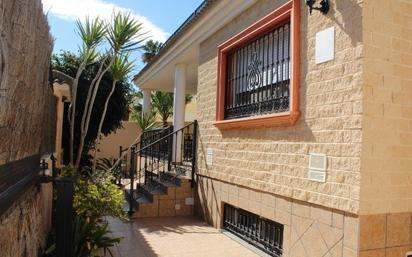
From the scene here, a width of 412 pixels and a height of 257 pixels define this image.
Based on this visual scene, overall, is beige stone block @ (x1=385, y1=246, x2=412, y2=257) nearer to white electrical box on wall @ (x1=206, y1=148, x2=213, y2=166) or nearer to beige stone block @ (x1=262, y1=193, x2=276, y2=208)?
beige stone block @ (x1=262, y1=193, x2=276, y2=208)

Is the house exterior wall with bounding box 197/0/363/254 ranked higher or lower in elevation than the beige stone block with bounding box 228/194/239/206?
higher

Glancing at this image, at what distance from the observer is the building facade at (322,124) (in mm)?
4090

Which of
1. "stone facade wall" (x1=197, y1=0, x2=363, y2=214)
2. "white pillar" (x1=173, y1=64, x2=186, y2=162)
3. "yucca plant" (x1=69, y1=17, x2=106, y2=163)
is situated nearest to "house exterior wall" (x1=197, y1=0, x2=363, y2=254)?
"stone facade wall" (x1=197, y1=0, x2=363, y2=214)

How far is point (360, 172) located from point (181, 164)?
6602 mm

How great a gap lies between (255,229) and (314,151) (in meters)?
2.27

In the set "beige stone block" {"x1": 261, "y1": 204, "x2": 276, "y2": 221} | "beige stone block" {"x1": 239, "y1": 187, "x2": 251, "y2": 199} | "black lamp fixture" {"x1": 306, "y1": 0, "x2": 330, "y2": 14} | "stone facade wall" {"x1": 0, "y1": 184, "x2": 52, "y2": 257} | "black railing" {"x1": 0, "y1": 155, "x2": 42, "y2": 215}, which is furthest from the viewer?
"beige stone block" {"x1": 239, "y1": 187, "x2": 251, "y2": 199}

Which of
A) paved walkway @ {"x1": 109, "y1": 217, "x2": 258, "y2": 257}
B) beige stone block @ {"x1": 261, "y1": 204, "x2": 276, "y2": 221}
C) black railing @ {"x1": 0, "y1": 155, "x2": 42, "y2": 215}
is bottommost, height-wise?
paved walkway @ {"x1": 109, "y1": 217, "x2": 258, "y2": 257}

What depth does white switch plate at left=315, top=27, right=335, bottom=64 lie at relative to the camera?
4.55m

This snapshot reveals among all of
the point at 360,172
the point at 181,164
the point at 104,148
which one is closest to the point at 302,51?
the point at 360,172

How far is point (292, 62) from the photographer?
5191mm

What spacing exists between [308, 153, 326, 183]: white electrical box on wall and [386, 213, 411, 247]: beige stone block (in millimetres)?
816

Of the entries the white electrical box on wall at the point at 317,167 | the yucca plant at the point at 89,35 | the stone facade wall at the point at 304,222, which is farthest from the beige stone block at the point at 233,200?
the yucca plant at the point at 89,35

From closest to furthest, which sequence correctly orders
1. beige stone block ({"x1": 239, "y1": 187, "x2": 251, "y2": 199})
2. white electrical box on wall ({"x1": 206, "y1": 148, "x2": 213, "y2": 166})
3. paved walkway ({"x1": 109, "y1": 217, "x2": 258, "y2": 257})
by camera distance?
1. paved walkway ({"x1": 109, "y1": 217, "x2": 258, "y2": 257})
2. beige stone block ({"x1": 239, "y1": 187, "x2": 251, "y2": 199})
3. white electrical box on wall ({"x1": 206, "y1": 148, "x2": 213, "y2": 166})

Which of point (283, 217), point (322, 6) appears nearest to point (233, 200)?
point (283, 217)
